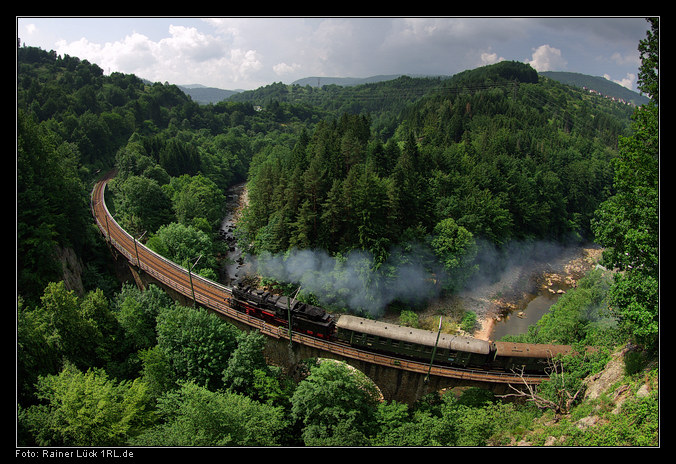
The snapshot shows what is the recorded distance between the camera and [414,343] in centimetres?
2978

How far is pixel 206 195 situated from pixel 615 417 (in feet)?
221

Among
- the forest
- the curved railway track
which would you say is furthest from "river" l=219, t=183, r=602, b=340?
the curved railway track

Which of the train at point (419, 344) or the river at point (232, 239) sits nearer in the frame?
the train at point (419, 344)

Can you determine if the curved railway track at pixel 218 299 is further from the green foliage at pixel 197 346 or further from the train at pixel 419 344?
the green foliage at pixel 197 346

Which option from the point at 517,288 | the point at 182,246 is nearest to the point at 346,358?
the point at 182,246

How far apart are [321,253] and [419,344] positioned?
68.9 ft

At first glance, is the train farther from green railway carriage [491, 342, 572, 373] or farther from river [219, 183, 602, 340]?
river [219, 183, 602, 340]

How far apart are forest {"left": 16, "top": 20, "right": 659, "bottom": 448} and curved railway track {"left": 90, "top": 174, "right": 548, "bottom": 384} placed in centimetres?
201

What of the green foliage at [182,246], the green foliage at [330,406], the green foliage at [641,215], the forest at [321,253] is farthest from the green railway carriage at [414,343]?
the green foliage at [182,246]

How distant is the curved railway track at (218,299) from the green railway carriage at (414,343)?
0.66 meters

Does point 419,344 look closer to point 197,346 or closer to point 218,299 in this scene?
point 197,346

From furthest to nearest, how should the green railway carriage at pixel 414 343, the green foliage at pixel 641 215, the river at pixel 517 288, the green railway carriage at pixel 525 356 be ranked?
the river at pixel 517 288, the green railway carriage at pixel 414 343, the green railway carriage at pixel 525 356, the green foliage at pixel 641 215

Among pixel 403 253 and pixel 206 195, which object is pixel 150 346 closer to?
pixel 403 253

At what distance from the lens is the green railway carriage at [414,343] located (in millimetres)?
29453
